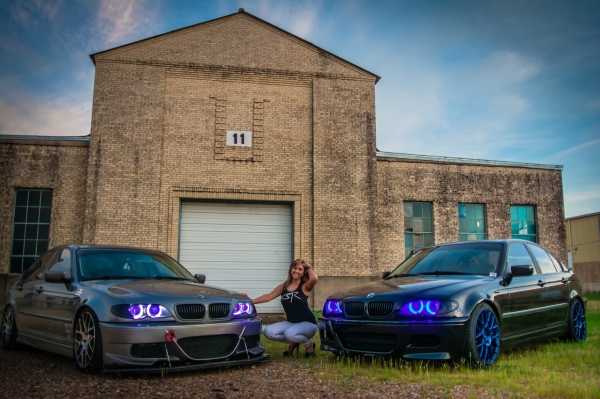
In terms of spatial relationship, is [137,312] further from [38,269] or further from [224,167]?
[224,167]

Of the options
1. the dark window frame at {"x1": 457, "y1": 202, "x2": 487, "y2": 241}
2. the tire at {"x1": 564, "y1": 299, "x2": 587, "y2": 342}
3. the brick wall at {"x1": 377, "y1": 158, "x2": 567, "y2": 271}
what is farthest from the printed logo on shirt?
the dark window frame at {"x1": 457, "y1": 202, "x2": 487, "y2": 241}

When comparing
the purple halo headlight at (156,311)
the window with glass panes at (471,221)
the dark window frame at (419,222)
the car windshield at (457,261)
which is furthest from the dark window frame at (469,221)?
the purple halo headlight at (156,311)

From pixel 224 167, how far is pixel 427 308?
1201 centimetres

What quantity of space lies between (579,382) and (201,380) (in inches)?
141

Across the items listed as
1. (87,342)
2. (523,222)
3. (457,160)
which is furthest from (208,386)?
(523,222)

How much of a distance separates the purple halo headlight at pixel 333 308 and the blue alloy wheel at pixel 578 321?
3.72m

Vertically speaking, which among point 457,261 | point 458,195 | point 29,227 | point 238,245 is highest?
point 458,195

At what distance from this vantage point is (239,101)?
17.6m

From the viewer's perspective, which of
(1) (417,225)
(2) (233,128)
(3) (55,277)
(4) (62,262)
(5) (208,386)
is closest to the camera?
(5) (208,386)

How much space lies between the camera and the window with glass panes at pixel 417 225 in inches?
744

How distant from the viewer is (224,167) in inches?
674

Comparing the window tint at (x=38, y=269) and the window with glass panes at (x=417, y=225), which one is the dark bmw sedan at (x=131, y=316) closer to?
the window tint at (x=38, y=269)

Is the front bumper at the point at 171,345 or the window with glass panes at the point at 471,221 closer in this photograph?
the front bumper at the point at 171,345

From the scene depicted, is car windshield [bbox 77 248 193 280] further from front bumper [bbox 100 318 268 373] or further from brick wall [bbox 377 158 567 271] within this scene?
brick wall [bbox 377 158 567 271]
